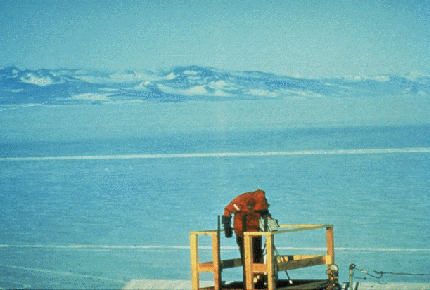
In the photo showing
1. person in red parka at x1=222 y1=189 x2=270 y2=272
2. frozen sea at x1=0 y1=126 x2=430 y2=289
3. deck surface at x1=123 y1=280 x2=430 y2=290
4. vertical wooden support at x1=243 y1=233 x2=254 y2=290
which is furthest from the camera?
frozen sea at x1=0 y1=126 x2=430 y2=289

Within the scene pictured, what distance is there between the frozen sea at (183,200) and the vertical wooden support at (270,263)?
19.9ft

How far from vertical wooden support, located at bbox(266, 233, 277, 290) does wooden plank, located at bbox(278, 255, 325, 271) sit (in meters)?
0.15

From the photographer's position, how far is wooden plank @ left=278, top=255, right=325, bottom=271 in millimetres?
5297

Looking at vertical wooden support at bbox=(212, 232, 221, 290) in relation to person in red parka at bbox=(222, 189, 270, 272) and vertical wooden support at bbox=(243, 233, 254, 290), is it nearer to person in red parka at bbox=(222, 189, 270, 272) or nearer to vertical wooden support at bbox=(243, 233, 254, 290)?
person in red parka at bbox=(222, 189, 270, 272)

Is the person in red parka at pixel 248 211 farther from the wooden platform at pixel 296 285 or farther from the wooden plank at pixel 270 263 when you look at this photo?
the wooden platform at pixel 296 285

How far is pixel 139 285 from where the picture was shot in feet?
24.1

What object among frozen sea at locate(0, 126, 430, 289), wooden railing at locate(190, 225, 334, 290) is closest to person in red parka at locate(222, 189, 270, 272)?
wooden railing at locate(190, 225, 334, 290)

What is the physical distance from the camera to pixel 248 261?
5.15 meters

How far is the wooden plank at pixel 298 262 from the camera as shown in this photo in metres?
5.30

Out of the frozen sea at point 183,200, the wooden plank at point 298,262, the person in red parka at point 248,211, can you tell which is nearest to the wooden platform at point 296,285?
the wooden plank at point 298,262

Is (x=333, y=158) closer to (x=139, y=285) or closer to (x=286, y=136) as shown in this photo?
(x=286, y=136)

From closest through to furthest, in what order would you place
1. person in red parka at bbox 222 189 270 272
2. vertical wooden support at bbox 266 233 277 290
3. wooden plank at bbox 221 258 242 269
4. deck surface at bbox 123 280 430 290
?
vertical wooden support at bbox 266 233 277 290, person in red parka at bbox 222 189 270 272, wooden plank at bbox 221 258 242 269, deck surface at bbox 123 280 430 290

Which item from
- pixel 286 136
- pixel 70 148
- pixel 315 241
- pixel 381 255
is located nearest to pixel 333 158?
pixel 286 136

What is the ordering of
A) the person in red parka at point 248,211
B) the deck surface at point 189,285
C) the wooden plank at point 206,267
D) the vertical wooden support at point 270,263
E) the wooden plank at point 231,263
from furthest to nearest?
the deck surface at point 189,285 < the wooden plank at point 231,263 < the wooden plank at point 206,267 < the person in red parka at point 248,211 < the vertical wooden support at point 270,263
